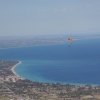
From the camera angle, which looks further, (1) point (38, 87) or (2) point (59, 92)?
(1) point (38, 87)

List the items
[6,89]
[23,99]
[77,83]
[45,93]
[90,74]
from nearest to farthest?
[23,99]
[45,93]
[6,89]
[77,83]
[90,74]

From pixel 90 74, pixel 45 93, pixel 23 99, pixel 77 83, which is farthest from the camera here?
pixel 90 74

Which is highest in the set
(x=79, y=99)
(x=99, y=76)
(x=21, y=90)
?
(x=99, y=76)

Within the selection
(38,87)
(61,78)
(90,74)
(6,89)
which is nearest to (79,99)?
(38,87)

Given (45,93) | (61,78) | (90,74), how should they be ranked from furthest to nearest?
(90,74)
(61,78)
(45,93)

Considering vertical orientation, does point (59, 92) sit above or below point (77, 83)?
below

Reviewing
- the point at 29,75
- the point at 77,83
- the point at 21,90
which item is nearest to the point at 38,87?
the point at 21,90

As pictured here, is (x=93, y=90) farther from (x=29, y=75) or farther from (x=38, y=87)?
(x=29, y=75)

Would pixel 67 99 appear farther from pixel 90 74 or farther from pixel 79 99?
pixel 90 74

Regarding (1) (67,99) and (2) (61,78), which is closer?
(1) (67,99)
